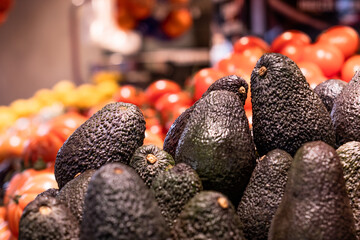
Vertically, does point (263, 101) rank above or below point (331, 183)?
above

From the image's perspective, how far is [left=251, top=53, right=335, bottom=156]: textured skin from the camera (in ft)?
2.79

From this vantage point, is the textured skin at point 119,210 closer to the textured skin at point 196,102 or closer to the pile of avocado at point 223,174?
the pile of avocado at point 223,174

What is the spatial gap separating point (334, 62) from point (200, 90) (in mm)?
710

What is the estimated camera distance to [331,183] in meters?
0.68

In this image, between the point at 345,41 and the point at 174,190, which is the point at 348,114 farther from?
the point at 345,41

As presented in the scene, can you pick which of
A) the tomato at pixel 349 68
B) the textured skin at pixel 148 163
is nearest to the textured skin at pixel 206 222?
the textured skin at pixel 148 163

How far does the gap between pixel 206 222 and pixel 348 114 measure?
1.60 ft

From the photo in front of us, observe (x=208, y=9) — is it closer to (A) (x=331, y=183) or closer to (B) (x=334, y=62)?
(B) (x=334, y=62)

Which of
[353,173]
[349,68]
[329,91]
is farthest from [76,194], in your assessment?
[349,68]

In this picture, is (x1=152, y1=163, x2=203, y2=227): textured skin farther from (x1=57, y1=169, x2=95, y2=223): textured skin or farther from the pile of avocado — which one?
(x1=57, y1=169, x2=95, y2=223): textured skin

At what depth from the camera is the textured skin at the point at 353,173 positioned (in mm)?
760

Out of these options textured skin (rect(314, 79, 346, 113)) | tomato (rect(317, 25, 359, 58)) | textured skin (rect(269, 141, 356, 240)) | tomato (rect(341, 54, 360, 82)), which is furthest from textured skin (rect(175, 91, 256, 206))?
tomato (rect(317, 25, 359, 58))

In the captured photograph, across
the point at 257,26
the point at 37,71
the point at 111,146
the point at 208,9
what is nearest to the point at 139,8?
the point at 257,26

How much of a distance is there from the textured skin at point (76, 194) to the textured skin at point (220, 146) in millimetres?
205
